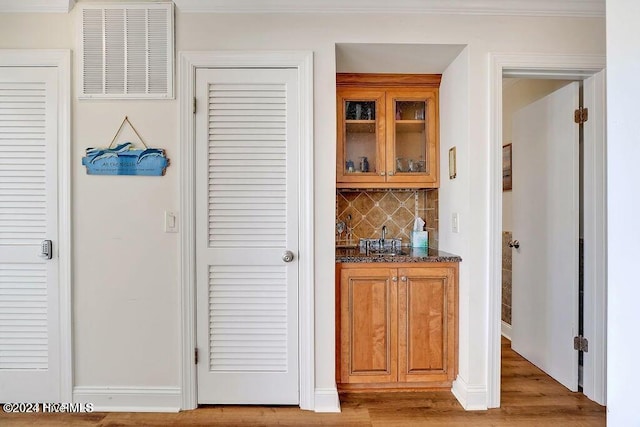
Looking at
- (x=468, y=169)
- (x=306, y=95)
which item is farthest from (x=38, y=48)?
(x=468, y=169)

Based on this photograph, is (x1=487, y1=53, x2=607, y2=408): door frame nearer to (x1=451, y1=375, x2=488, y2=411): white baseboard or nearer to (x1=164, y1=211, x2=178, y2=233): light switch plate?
(x1=451, y1=375, x2=488, y2=411): white baseboard

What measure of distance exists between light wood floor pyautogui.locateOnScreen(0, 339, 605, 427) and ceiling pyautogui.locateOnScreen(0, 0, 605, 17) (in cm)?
238

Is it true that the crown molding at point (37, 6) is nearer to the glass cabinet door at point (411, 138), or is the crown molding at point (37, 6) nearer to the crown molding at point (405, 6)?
the crown molding at point (405, 6)

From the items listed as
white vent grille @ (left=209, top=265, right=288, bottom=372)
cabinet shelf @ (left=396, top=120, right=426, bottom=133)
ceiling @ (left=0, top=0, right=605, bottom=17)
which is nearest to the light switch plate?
white vent grille @ (left=209, top=265, right=288, bottom=372)

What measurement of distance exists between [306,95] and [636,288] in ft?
5.86

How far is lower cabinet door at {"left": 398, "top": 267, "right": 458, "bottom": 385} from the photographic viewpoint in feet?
7.64

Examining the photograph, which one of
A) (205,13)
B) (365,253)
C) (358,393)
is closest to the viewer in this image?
(205,13)

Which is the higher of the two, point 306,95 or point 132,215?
point 306,95

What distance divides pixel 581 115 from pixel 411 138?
3.54 feet

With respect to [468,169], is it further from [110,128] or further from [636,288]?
[110,128]

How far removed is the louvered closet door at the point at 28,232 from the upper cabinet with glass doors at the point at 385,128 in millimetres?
1847

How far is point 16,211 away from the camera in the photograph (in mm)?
2156

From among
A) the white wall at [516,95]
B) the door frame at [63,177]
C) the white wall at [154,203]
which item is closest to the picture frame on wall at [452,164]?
the white wall at [154,203]

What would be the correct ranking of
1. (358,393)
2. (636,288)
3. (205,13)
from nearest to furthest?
(636,288) → (205,13) → (358,393)
